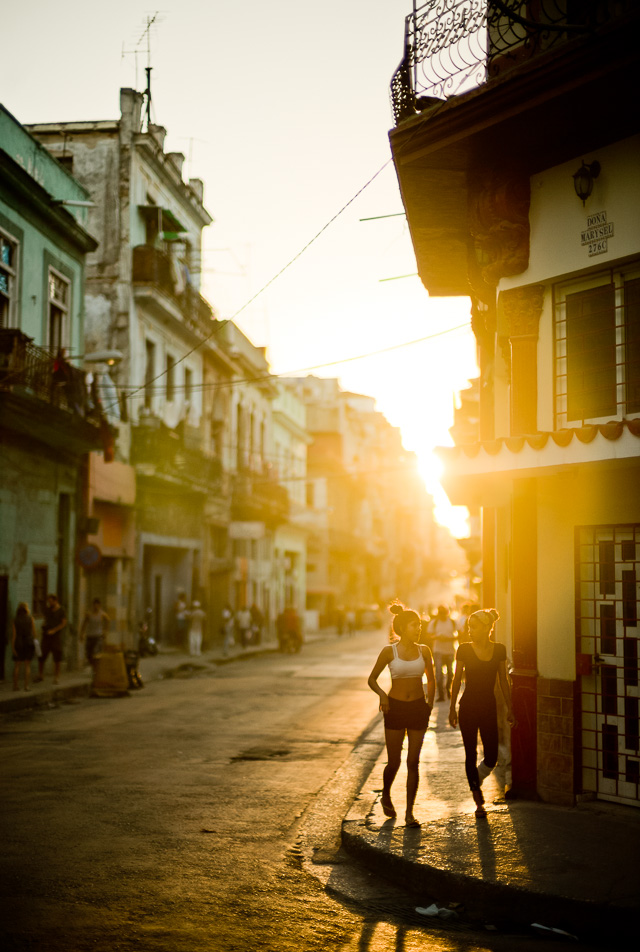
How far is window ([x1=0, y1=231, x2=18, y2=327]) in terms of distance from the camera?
19922mm

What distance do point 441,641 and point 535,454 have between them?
9431mm

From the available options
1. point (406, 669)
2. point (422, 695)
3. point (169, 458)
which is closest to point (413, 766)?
point (422, 695)

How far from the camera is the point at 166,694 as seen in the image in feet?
62.8

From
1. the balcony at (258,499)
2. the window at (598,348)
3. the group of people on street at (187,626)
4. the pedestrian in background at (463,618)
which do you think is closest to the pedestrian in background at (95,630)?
the pedestrian in background at (463,618)

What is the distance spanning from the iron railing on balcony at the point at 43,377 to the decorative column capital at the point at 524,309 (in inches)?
412

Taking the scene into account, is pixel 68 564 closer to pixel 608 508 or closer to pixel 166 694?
pixel 166 694

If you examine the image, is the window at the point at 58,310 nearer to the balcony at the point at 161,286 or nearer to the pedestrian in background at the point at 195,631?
the balcony at the point at 161,286

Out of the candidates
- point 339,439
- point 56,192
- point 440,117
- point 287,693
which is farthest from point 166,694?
point 339,439

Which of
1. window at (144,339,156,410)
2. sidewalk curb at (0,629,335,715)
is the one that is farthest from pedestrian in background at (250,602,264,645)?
window at (144,339,156,410)

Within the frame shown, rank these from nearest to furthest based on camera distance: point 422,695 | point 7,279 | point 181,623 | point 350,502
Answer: point 422,695 → point 7,279 → point 181,623 → point 350,502

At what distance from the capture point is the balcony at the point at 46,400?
1750cm

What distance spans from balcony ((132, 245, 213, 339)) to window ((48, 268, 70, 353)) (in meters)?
4.57

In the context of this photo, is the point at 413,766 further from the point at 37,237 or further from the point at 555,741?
the point at 37,237

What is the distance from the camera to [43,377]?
774 inches
